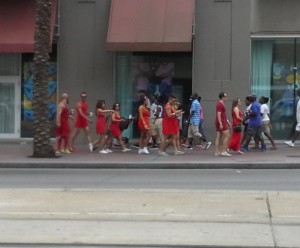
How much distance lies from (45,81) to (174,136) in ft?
13.4

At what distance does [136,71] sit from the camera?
81.5ft

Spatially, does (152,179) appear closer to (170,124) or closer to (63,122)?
(170,124)

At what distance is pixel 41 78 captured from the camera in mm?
20406

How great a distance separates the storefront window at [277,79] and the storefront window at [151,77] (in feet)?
7.79

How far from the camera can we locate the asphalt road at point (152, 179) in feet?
47.7

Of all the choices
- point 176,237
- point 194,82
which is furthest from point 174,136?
point 176,237

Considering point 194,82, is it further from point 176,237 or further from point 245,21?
point 176,237

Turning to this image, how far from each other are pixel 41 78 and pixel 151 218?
36.8ft

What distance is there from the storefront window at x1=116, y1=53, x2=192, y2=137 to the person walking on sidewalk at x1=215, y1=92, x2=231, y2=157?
4008 mm

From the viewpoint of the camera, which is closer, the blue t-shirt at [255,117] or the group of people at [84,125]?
the group of people at [84,125]

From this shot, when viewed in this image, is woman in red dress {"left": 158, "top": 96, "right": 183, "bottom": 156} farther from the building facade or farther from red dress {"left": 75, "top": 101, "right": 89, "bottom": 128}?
the building facade

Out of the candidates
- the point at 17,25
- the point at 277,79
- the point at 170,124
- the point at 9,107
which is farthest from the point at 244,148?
the point at 9,107

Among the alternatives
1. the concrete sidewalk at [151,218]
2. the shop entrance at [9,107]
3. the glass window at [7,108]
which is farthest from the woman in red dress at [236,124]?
the concrete sidewalk at [151,218]

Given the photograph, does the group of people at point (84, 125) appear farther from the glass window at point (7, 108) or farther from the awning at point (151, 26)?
the glass window at point (7, 108)
